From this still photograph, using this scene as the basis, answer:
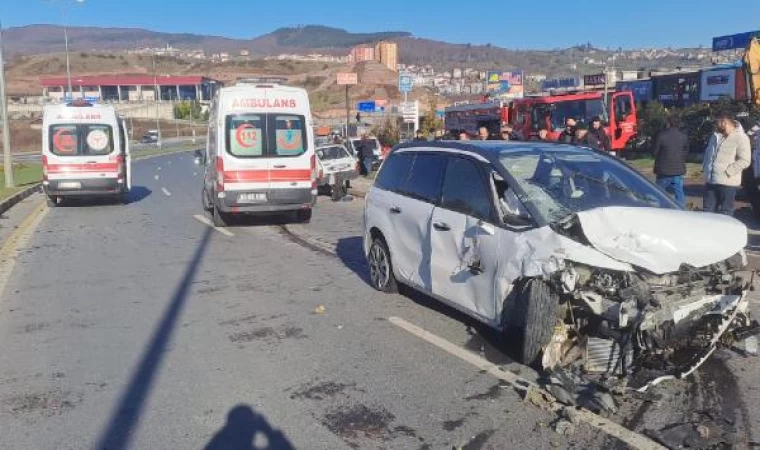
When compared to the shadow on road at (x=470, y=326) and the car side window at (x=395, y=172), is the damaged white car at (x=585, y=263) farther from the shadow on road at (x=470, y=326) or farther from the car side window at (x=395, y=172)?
the car side window at (x=395, y=172)

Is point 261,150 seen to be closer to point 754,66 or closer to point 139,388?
point 139,388

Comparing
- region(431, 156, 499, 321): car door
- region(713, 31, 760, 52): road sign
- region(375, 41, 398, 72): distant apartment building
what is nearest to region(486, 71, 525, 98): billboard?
region(713, 31, 760, 52): road sign

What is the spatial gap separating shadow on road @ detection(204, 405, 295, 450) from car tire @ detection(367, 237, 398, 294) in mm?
3228

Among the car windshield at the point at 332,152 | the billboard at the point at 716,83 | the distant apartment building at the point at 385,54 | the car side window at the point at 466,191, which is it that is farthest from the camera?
the distant apartment building at the point at 385,54

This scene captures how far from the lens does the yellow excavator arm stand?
14.6 metres

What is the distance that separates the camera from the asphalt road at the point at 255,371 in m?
4.47

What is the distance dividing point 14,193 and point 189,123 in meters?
103

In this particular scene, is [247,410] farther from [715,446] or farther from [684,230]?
[684,230]

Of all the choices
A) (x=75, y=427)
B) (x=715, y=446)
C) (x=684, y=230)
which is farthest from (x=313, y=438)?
(x=684, y=230)

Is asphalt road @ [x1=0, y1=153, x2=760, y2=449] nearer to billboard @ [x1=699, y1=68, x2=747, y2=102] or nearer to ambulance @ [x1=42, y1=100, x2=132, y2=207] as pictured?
ambulance @ [x1=42, y1=100, x2=132, y2=207]

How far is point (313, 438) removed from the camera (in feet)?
14.4

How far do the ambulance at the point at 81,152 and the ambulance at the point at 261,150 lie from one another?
5.72 m

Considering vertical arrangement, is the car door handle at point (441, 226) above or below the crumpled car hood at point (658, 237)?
below

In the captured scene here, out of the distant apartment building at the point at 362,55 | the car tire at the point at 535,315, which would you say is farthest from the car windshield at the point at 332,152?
the distant apartment building at the point at 362,55
